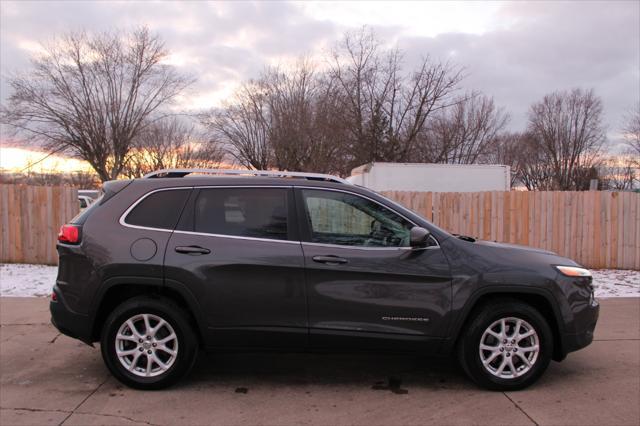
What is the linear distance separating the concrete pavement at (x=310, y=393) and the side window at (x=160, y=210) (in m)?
1.41

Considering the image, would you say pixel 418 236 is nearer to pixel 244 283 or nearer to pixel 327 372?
pixel 244 283

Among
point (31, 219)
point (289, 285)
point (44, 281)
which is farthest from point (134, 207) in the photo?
point (31, 219)

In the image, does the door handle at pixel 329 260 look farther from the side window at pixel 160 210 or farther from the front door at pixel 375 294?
the side window at pixel 160 210

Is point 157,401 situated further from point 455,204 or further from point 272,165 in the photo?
point 272,165

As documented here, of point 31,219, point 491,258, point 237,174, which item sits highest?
point 237,174

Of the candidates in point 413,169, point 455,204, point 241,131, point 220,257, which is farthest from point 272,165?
point 220,257

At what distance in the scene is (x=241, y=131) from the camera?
3684 centimetres

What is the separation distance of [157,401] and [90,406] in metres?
0.50

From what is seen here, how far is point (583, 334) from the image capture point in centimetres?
438

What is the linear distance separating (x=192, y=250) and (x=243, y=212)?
0.53 metres

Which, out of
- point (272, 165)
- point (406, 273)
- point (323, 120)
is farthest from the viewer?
point (272, 165)

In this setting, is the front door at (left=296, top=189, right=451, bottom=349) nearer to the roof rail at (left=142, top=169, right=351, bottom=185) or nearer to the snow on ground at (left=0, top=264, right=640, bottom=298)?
the roof rail at (left=142, top=169, right=351, bottom=185)

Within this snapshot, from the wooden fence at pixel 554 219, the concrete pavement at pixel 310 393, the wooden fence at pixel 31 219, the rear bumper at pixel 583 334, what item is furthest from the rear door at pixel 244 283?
the wooden fence at pixel 31 219

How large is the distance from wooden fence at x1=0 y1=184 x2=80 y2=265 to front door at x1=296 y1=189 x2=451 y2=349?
7947mm
